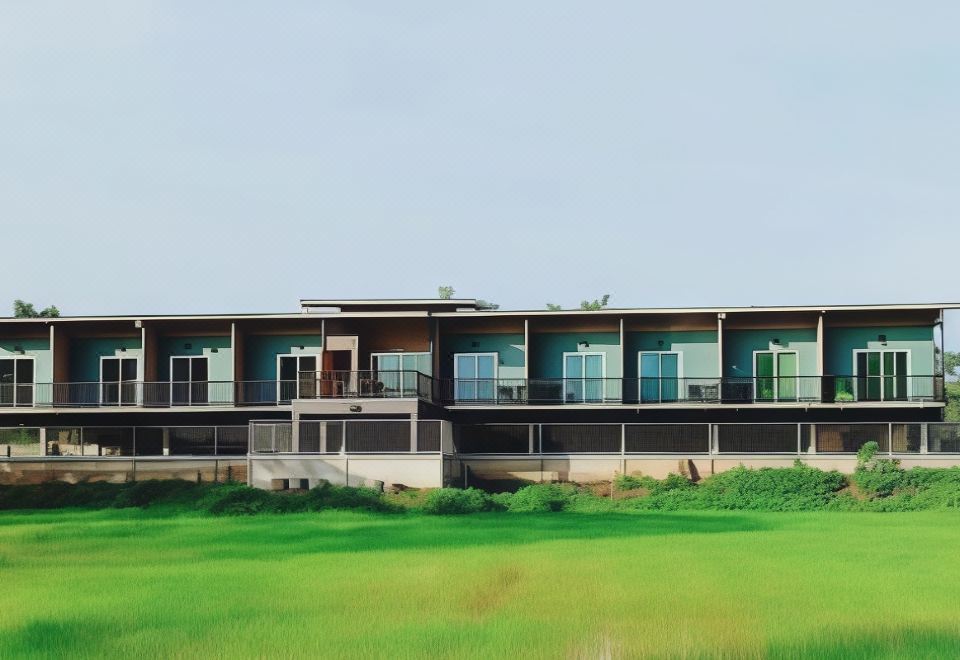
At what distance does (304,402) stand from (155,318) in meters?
8.86

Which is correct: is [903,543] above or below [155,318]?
below

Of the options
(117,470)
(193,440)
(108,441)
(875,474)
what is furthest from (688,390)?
(108,441)

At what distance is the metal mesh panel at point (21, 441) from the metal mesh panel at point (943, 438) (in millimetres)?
29844

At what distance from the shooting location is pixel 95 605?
19.2 metres

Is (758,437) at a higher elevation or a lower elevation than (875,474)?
higher

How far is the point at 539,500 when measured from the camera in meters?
39.3

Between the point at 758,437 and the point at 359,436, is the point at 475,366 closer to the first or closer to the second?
the point at 359,436

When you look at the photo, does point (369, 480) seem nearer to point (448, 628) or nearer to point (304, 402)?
point (304, 402)

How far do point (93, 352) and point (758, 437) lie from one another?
25.9m

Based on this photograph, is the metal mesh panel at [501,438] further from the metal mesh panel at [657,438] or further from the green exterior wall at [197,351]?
the green exterior wall at [197,351]

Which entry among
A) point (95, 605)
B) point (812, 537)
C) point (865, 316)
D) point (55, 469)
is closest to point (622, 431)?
point (865, 316)

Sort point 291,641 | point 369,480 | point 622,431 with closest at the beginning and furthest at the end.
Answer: point 291,641, point 369,480, point 622,431

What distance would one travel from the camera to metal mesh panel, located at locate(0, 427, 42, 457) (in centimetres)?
4897

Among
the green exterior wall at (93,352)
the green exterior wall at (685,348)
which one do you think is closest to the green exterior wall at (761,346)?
the green exterior wall at (685,348)
